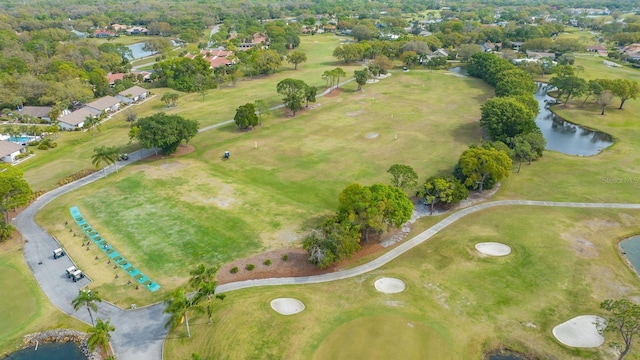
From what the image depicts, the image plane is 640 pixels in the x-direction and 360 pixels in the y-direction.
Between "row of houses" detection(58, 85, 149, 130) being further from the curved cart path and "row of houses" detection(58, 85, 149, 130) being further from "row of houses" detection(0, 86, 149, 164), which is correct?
the curved cart path

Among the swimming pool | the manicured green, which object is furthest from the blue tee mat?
the swimming pool

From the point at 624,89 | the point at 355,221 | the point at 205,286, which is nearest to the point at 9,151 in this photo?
the point at 205,286

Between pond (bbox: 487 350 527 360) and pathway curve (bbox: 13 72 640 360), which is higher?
pathway curve (bbox: 13 72 640 360)

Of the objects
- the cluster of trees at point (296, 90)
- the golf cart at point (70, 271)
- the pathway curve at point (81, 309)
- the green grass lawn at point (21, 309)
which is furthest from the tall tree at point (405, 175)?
the cluster of trees at point (296, 90)

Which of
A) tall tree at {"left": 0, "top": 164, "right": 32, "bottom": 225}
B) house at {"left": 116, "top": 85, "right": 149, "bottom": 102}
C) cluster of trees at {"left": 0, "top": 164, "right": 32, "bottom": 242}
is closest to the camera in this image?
cluster of trees at {"left": 0, "top": 164, "right": 32, "bottom": 242}

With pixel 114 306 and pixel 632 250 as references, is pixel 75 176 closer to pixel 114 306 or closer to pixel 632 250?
pixel 114 306

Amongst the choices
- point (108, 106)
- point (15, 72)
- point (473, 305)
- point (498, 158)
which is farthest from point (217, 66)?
point (473, 305)

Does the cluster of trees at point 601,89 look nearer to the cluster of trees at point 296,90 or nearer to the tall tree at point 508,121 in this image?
the tall tree at point 508,121
